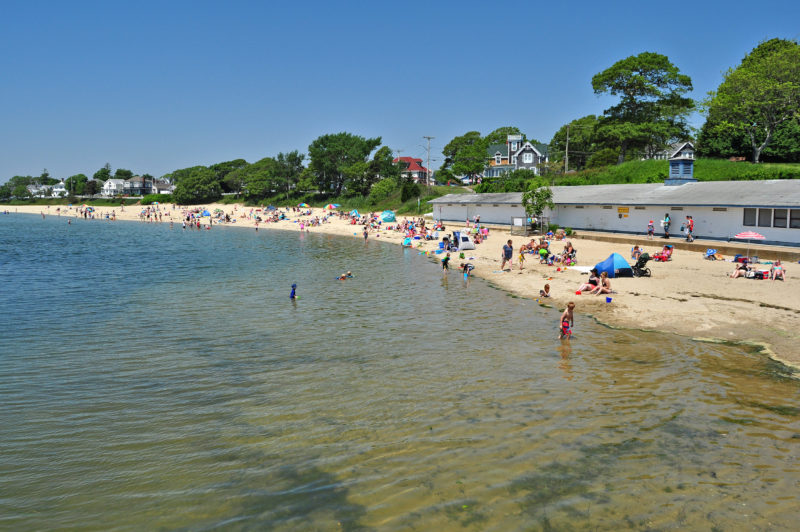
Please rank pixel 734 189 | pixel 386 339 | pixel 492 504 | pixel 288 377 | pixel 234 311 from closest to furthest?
1. pixel 492 504
2. pixel 288 377
3. pixel 386 339
4. pixel 234 311
5. pixel 734 189

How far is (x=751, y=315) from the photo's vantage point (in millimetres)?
17047

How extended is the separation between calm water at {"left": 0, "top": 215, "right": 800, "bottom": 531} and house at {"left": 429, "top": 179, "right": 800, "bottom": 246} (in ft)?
59.9

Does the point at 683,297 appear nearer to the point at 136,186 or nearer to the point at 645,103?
the point at 645,103

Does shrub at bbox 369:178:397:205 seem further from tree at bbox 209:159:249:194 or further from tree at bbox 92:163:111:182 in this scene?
tree at bbox 92:163:111:182

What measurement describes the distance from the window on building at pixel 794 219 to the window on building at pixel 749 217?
6.53 ft

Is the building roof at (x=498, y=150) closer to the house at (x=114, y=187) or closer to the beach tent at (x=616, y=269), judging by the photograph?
the beach tent at (x=616, y=269)

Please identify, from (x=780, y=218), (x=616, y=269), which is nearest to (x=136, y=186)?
(x=616, y=269)

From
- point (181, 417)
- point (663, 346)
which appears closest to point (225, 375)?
point (181, 417)

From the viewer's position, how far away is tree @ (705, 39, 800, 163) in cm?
4966

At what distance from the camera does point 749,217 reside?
29891mm

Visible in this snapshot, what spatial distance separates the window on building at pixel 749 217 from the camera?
1167 inches

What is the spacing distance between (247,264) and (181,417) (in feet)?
87.7

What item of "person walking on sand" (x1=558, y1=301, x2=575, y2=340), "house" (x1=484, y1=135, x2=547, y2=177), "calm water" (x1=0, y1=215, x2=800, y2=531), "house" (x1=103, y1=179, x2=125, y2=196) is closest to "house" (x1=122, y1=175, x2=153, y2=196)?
"house" (x1=103, y1=179, x2=125, y2=196)

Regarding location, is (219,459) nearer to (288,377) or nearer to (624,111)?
(288,377)
